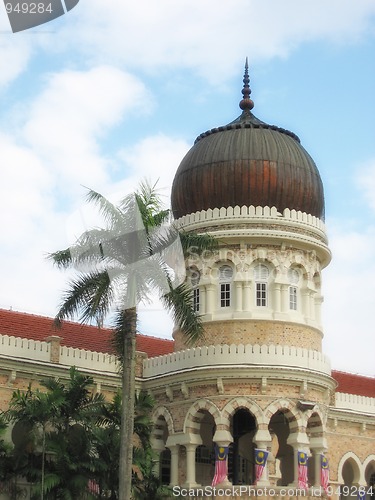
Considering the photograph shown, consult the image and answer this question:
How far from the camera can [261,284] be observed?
29.4m

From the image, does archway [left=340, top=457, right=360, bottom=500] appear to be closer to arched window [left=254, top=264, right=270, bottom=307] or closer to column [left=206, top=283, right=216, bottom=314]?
arched window [left=254, top=264, right=270, bottom=307]

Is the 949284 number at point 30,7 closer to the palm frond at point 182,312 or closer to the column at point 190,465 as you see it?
the palm frond at point 182,312

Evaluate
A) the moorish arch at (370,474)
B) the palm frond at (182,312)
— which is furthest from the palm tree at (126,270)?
the moorish arch at (370,474)

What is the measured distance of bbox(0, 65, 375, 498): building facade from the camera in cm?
2670

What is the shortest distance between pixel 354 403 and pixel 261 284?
6997mm

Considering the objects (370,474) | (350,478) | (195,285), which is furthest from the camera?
(370,474)

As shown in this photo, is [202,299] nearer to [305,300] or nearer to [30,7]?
[305,300]

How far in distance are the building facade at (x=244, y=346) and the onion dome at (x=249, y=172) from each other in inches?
1.8

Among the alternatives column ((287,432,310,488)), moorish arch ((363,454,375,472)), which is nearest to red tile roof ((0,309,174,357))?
column ((287,432,310,488))

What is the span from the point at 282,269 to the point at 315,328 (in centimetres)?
231

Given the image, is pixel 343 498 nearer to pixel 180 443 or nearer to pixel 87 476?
pixel 180 443

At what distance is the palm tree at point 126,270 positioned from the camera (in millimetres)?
20391

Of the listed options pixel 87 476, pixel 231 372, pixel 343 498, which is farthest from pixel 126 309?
pixel 343 498

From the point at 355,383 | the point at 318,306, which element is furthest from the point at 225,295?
the point at 355,383
